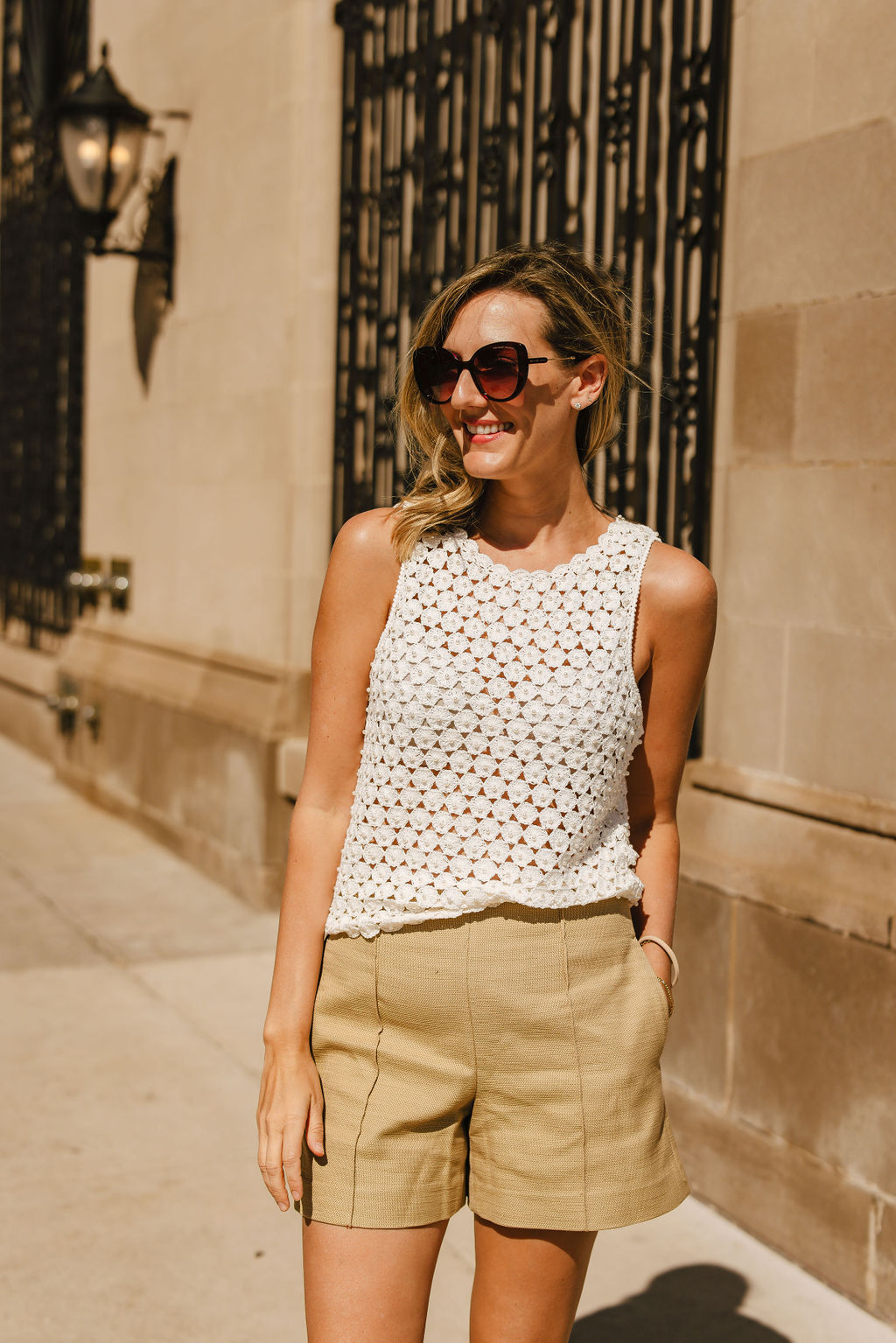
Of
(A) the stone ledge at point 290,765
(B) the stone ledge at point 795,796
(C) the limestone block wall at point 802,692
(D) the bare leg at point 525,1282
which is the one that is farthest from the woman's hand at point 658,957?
(A) the stone ledge at point 290,765

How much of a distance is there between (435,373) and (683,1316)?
94.4 inches

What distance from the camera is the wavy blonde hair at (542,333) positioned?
2.16 meters

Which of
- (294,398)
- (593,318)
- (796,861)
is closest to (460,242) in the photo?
(294,398)

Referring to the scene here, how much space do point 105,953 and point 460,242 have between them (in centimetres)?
325

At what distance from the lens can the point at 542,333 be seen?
2162 mm

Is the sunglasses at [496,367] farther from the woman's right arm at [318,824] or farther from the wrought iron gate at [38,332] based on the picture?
the wrought iron gate at [38,332]

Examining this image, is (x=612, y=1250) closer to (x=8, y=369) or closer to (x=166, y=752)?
(x=166, y=752)

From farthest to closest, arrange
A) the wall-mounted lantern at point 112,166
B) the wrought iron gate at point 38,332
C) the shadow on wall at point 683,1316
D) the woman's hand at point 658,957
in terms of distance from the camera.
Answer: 1. the wrought iron gate at point 38,332
2. the wall-mounted lantern at point 112,166
3. the shadow on wall at point 683,1316
4. the woman's hand at point 658,957

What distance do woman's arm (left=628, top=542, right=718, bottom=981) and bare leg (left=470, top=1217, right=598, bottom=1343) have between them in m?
0.43

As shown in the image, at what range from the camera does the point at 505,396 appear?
211 centimetres

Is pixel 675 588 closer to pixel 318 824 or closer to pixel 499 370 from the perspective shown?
Result: pixel 499 370

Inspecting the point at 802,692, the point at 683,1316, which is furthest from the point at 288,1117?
the point at 802,692

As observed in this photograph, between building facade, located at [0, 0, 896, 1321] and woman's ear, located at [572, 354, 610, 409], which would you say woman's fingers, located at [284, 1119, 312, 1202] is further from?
building facade, located at [0, 0, 896, 1321]

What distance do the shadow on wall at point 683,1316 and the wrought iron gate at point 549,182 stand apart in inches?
77.0
